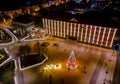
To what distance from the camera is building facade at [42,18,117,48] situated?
47.8 m

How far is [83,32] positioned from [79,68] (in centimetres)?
1592

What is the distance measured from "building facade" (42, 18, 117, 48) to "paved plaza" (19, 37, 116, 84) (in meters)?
2.43

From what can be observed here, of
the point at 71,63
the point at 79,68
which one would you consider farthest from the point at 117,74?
the point at 71,63

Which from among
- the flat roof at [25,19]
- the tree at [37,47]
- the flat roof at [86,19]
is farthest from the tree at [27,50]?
the flat roof at [25,19]

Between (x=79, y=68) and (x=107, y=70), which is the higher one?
(x=79, y=68)

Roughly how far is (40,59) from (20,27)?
1079 inches

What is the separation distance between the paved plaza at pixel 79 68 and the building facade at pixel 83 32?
2.43 m

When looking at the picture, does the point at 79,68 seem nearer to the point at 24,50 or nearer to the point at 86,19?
the point at 86,19

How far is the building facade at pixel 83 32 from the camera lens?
4779 centimetres

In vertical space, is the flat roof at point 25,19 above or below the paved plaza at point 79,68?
above

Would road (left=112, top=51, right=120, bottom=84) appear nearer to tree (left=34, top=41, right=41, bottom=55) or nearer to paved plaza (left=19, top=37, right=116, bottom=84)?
paved plaza (left=19, top=37, right=116, bottom=84)

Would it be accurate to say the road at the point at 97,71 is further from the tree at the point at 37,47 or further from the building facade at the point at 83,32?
the tree at the point at 37,47

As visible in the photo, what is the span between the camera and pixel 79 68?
4025cm

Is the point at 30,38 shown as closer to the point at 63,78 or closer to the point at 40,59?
the point at 40,59
